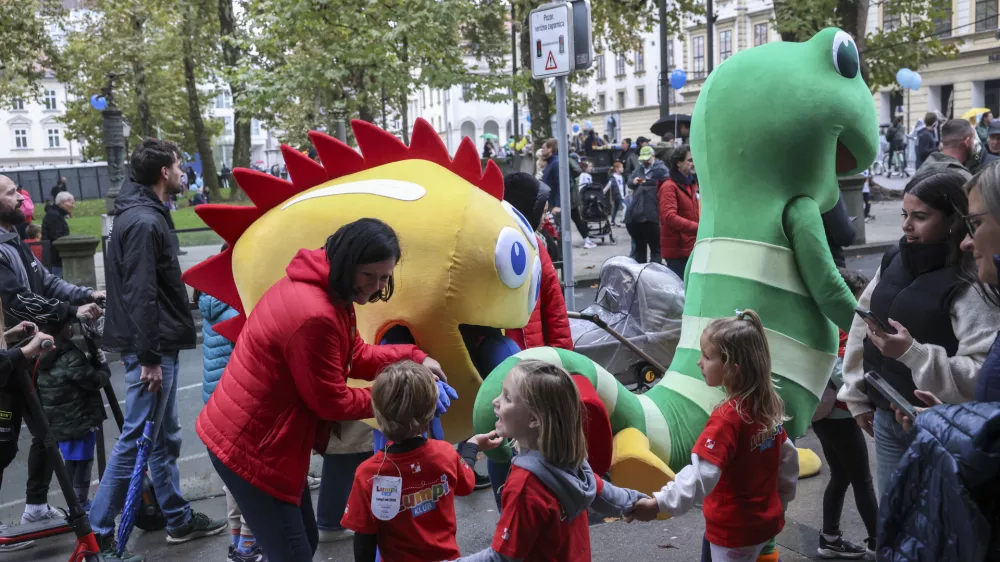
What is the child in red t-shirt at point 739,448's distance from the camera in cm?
318

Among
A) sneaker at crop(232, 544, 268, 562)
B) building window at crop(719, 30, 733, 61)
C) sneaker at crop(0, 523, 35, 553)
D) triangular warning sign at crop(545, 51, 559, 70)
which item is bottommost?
sneaker at crop(0, 523, 35, 553)

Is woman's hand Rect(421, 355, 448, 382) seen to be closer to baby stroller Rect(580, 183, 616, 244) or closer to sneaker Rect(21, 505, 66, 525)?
sneaker Rect(21, 505, 66, 525)

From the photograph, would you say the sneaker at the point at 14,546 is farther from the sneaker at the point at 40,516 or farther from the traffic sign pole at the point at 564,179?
the traffic sign pole at the point at 564,179

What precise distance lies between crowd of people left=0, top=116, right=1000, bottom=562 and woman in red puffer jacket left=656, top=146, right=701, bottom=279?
13.4ft

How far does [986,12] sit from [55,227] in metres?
37.1

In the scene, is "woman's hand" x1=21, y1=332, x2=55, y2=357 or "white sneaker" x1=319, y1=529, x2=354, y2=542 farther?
"white sneaker" x1=319, y1=529, x2=354, y2=542

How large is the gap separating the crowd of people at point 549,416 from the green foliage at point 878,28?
40.1 feet

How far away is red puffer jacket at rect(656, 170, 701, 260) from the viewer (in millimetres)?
8602

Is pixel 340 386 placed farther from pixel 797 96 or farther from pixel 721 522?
pixel 797 96

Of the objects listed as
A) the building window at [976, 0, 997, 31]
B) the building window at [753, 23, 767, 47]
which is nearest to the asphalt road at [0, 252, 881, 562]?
the building window at [976, 0, 997, 31]

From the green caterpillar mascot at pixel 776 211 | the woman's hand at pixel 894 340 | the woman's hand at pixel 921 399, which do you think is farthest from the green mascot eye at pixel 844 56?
the woman's hand at pixel 921 399

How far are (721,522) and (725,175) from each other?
1859mm

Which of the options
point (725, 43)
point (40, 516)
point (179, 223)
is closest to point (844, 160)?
point (40, 516)

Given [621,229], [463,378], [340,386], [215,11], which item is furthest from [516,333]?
[215,11]
